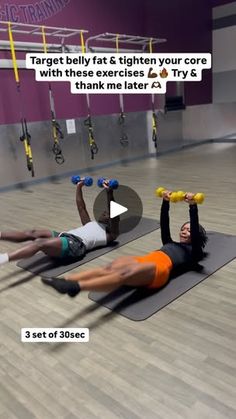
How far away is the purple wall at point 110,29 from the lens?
17.2 ft

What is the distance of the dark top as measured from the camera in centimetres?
217

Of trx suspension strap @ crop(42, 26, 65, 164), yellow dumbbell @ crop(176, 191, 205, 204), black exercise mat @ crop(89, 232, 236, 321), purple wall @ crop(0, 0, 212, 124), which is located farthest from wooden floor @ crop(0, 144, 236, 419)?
purple wall @ crop(0, 0, 212, 124)

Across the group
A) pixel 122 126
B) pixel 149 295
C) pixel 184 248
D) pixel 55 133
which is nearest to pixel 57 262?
pixel 149 295

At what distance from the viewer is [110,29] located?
20.9 feet

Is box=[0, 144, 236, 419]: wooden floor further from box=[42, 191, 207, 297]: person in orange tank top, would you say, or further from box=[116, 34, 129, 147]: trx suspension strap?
box=[116, 34, 129, 147]: trx suspension strap

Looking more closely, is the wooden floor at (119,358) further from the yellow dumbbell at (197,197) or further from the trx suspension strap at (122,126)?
the trx suspension strap at (122,126)

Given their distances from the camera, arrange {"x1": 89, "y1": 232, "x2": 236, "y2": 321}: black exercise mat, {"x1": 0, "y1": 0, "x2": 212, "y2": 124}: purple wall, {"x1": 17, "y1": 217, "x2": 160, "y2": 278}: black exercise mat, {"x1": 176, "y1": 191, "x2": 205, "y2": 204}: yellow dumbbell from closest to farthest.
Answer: {"x1": 89, "y1": 232, "x2": 236, "y2": 321}: black exercise mat → {"x1": 176, "y1": 191, "x2": 205, "y2": 204}: yellow dumbbell → {"x1": 17, "y1": 217, "x2": 160, "y2": 278}: black exercise mat → {"x1": 0, "y1": 0, "x2": 212, "y2": 124}: purple wall

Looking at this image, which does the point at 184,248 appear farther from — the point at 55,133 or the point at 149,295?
the point at 55,133

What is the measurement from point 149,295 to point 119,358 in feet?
1.77

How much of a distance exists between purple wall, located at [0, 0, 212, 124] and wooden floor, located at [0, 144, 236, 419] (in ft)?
11.4

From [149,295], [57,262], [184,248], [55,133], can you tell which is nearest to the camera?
[149,295]

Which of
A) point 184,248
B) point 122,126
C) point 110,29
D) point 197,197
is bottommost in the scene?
point 184,248

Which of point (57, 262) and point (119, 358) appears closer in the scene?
point (119, 358)

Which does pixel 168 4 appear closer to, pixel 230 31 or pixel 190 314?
pixel 230 31
